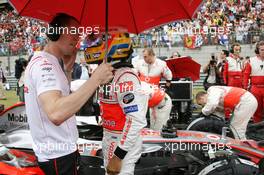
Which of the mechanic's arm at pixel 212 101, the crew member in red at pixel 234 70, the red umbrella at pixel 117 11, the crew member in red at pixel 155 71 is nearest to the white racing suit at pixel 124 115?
the red umbrella at pixel 117 11

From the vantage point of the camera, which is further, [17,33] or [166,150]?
[17,33]

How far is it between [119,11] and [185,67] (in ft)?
16.4

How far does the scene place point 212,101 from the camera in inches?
225

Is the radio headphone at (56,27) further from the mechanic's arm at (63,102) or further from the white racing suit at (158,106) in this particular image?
the white racing suit at (158,106)

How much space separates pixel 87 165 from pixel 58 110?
162cm

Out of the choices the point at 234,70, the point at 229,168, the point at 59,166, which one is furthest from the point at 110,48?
the point at 234,70

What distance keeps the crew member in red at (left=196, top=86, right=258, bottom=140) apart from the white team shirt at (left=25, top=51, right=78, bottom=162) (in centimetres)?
388

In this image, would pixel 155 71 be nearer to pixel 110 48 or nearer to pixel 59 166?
pixel 110 48

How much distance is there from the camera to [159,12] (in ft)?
8.97

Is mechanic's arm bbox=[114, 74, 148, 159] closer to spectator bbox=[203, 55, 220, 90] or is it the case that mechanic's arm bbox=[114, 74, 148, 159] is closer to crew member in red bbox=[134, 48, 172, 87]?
crew member in red bbox=[134, 48, 172, 87]

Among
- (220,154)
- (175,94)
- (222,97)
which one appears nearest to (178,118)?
(175,94)

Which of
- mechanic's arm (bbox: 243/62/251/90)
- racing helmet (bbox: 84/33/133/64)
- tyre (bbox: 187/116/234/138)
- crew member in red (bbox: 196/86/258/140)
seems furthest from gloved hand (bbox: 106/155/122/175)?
mechanic's arm (bbox: 243/62/251/90)

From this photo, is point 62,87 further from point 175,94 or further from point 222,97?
point 175,94

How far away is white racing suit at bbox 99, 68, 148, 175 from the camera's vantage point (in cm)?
265
